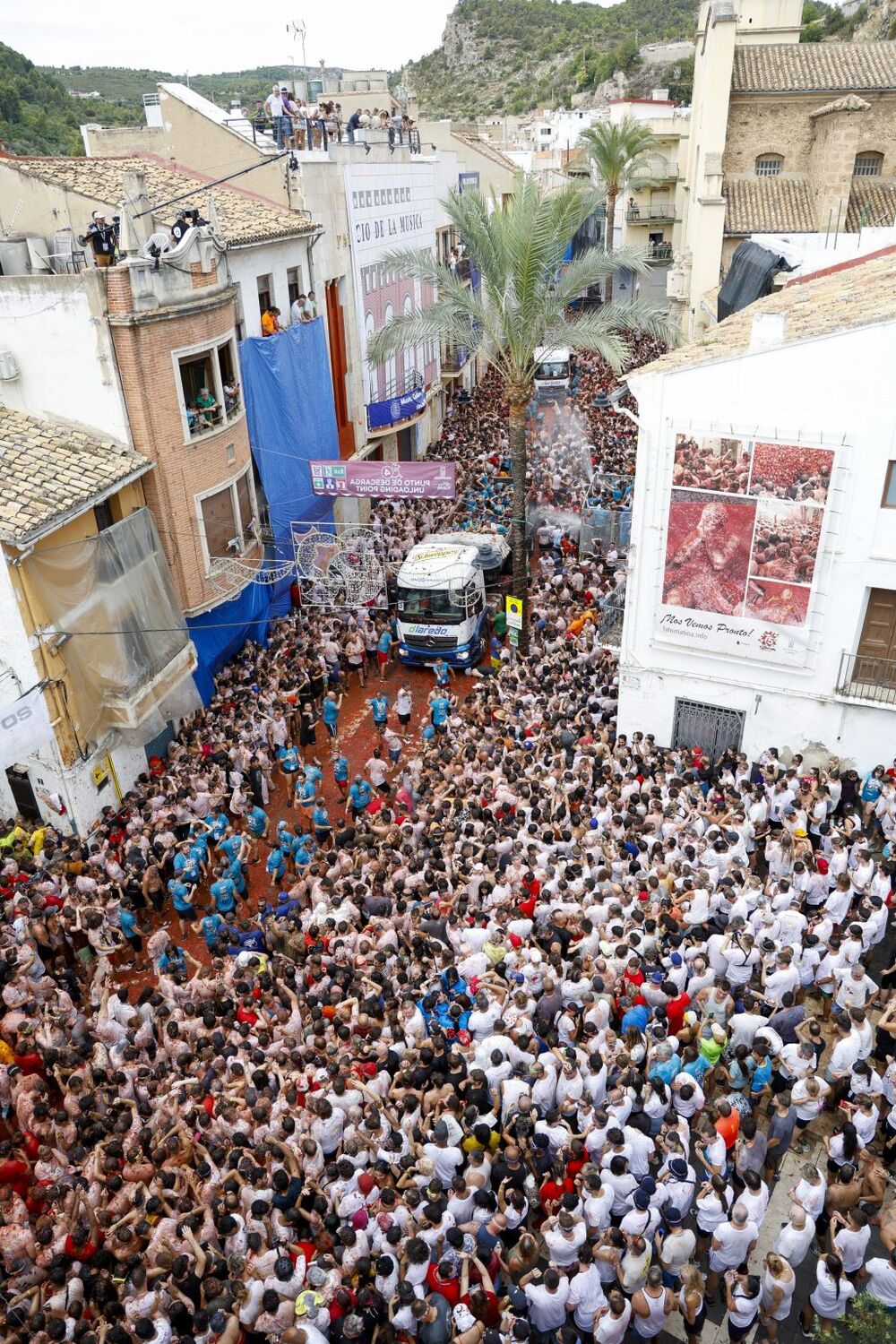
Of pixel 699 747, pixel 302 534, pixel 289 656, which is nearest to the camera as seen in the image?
pixel 699 747

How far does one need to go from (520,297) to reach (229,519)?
23.1 feet

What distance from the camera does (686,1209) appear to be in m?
7.97

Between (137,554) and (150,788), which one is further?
(137,554)

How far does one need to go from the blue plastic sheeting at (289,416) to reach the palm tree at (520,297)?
2.37 metres

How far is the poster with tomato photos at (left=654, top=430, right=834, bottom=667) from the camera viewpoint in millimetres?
13484

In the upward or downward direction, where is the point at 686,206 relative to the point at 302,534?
upward

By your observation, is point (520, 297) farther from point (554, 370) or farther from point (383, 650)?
point (554, 370)

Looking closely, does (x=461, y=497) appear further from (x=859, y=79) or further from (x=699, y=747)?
(x=859, y=79)

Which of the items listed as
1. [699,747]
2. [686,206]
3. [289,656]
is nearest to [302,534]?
[289,656]

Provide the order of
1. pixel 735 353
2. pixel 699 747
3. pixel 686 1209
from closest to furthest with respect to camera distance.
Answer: pixel 686 1209
pixel 735 353
pixel 699 747

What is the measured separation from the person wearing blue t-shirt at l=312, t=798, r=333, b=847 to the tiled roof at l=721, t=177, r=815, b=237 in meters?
28.0

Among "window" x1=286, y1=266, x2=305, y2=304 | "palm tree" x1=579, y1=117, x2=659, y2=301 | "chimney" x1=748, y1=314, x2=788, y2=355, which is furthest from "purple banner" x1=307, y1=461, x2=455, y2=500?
"palm tree" x1=579, y1=117, x2=659, y2=301

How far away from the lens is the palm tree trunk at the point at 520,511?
19.6 meters

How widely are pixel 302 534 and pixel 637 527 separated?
32.3 feet
